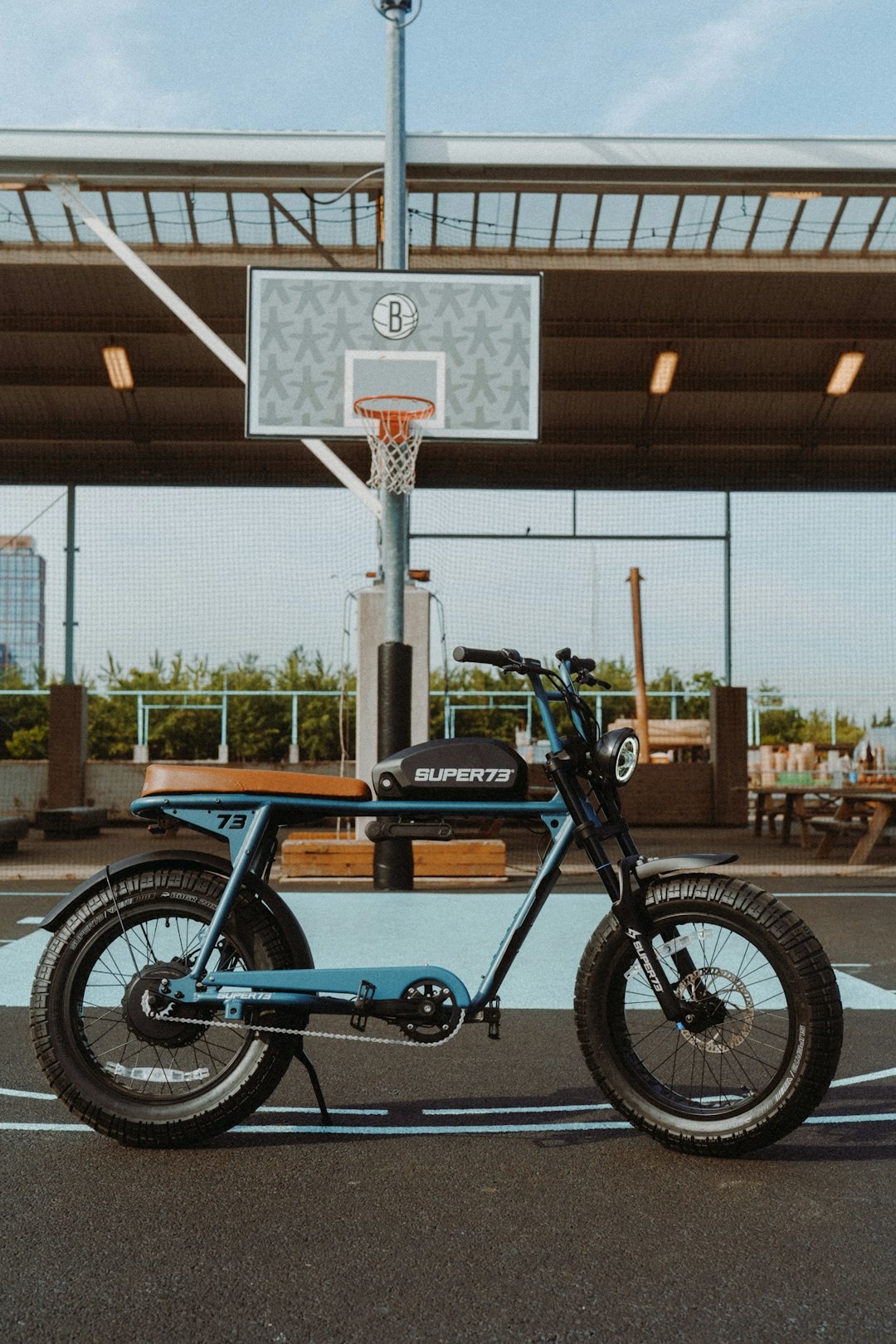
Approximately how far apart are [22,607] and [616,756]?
2226cm

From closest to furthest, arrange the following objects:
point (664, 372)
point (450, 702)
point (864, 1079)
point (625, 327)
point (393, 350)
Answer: point (864, 1079) → point (393, 350) → point (625, 327) → point (664, 372) → point (450, 702)

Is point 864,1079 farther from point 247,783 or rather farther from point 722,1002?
point 247,783

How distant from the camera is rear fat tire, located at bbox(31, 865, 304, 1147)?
276cm

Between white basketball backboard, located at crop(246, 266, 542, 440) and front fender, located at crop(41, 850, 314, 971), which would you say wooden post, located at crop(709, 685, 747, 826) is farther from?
front fender, located at crop(41, 850, 314, 971)

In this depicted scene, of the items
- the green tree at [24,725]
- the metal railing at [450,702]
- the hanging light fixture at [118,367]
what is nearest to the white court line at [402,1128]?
the hanging light fixture at [118,367]

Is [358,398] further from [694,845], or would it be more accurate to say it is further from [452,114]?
[694,845]

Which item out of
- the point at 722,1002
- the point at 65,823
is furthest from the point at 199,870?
the point at 65,823

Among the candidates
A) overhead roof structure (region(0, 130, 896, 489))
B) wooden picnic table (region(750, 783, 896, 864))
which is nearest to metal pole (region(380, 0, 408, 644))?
overhead roof structure (region(0, 130, 896, 489))

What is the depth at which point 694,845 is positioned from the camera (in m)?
11.7

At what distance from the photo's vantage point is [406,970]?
277 centimetres

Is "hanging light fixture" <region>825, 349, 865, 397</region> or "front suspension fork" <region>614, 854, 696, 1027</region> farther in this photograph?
"hanging light fixture" <region>825, 349, 865, 397</region>

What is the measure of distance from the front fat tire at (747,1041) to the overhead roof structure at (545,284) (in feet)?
28.2

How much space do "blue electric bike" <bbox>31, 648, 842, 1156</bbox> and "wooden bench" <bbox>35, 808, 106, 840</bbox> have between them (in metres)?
10.4

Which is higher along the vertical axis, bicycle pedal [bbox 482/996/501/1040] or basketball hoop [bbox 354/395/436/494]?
basketball hoop [bbox 354/395/436/494]
